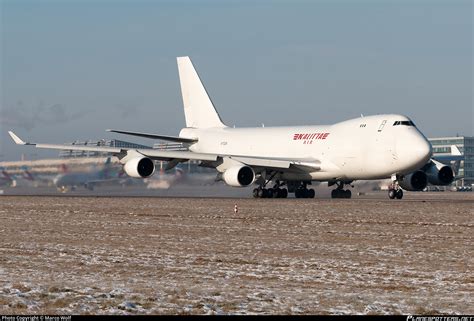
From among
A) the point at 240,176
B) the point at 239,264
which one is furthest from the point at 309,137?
the point at 239,264

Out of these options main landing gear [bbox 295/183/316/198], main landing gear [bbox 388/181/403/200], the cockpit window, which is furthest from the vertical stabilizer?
the cockpit window

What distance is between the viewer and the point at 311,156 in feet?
149

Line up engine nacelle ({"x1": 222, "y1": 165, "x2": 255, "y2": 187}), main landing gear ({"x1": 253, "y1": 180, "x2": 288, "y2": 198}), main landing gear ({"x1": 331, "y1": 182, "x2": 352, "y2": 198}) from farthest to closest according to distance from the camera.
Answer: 1. main landing gear ({"x1": 331, "y1": 182, "x2": 352, "y2": 198})
2. main landing gear ({"x1": 253, "y1": 180, "x2": 288, "y2": 198})
3. engine nacelle ({"x1": 222, "y1": 165, "x2": 255, "y2": 187})

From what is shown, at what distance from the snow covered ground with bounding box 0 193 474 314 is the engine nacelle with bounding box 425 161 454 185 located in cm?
1565

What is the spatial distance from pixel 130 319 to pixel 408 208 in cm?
2512

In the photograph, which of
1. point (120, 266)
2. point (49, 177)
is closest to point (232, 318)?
point (120, 266)

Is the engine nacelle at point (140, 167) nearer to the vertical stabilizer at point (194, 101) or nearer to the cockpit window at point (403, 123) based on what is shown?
the vertical stabilizer at point (194, 101)

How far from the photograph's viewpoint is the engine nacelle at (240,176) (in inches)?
1720

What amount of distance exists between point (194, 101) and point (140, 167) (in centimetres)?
1182

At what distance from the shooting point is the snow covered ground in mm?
11852

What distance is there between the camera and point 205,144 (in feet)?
176

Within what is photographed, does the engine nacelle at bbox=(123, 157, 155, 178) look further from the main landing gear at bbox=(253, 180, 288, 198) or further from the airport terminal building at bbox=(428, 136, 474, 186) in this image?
the airport terminal building at bbox=(428, 136, 474, 186)

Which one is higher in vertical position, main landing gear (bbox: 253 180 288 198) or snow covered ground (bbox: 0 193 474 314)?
main landing gear (bbox: 253 180 288 198)

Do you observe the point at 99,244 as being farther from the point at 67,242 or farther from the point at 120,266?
the point at 120,266
